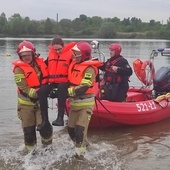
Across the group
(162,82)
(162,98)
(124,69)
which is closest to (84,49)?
(124,69)

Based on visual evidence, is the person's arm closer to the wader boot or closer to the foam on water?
the foam on water

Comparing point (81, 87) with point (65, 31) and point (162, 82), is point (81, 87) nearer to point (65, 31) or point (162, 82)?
point (162, 82)

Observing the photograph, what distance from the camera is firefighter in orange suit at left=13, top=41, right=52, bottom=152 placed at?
580 cm

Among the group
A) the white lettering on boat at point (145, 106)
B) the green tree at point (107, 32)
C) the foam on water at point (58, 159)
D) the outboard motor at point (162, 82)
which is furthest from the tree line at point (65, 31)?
the foam on water at point (58, 159)

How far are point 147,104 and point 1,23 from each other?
3779 inches

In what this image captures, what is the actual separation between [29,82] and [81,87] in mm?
768

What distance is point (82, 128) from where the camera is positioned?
234 inches

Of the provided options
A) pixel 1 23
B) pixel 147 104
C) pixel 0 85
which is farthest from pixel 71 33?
pixel 147 104

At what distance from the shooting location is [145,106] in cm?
868

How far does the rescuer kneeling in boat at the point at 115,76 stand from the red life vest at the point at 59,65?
2.34 metres

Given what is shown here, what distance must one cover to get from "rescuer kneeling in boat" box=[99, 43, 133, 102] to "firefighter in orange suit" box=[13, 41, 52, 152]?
8.44ft

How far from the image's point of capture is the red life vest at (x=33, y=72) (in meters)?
5.79

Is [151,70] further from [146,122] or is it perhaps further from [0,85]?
[0,85]

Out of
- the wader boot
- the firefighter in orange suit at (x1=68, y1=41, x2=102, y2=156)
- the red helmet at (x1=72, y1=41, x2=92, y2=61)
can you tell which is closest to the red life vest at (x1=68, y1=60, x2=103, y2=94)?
the firefighter in orange suit at (x1=68, y1=41, x2=102, y2=156)
